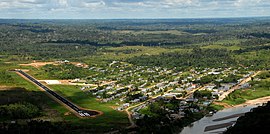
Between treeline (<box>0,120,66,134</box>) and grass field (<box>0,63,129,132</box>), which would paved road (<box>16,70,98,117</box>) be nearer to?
grass field (<box>0,63,129,132</box>)

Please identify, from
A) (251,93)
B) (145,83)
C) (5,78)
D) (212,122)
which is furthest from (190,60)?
(212,122)

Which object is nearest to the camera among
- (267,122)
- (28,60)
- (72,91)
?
(267,122)

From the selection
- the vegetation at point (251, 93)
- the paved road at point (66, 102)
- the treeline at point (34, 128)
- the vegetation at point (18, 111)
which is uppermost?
the treeline at point (34, 128)

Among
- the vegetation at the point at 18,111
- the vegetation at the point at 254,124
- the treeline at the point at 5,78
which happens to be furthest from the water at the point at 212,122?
the treeline at the point at 5,78

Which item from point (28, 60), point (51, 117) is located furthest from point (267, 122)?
point (28, 60)

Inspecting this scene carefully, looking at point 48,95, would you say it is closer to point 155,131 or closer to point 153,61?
point 155,131

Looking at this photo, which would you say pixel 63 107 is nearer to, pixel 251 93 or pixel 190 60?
pixel 251 93

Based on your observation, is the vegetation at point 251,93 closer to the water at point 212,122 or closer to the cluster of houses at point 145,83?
the cluster of houses at point 145,83

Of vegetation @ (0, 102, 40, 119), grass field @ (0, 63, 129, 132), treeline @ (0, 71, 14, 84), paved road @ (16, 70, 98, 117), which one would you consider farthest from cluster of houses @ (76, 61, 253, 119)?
treeline @ (0, 71, 14, 84)
